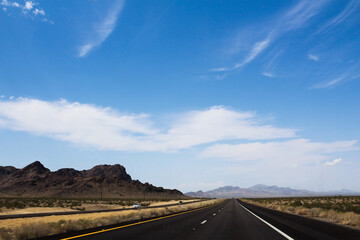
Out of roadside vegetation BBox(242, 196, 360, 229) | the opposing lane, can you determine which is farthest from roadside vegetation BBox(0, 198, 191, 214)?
the opposing lane

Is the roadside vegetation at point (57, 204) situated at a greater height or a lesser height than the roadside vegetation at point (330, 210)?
greater

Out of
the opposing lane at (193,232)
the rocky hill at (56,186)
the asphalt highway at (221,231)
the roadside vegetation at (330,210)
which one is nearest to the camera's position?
the opposing lane at (193,232)

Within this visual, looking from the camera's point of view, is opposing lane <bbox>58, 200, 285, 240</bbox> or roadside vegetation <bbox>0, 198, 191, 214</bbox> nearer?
opposing lane <bbox>58, 200, 285, 240</bbox>

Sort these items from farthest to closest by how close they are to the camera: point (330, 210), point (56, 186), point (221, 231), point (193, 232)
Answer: point (56, 186) → point (330, 210) → point (221, 231) → point (193, 232)

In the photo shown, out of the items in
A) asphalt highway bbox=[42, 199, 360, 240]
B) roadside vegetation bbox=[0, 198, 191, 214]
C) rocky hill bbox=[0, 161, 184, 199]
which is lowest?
asphalt highway bbox=[42, 199, 360, 240]

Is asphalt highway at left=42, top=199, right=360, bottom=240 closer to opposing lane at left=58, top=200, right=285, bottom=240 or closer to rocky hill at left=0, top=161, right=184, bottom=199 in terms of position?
opposing lane at left=58, top=200, right=285, bottom=240

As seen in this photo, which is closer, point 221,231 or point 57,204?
point 221,231

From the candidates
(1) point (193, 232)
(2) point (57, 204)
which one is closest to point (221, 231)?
(1) point (193, 232)

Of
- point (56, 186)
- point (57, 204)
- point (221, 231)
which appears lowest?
point (221, 231)

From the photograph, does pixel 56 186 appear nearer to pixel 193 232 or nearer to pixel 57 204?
pixel 57 204

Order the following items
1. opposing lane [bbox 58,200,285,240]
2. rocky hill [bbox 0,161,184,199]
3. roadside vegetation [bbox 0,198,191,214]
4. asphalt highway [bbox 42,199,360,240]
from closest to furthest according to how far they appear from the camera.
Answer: opposing lane [bbox 58,200,285,240]
asphalt highway [bbox 42,199,360,240]
roadside vegetation [bbox 0,198,191,214]
rocky hill [bbox 0,161,184,199]

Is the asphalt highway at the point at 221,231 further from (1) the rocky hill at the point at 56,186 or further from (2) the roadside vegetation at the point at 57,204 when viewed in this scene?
(1) the rocky hill at the point at 56,186

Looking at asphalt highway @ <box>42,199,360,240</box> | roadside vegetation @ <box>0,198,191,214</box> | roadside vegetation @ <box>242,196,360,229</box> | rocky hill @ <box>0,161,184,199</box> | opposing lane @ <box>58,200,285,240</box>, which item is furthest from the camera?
rocky hill @ <box>0,161,184,199</box>

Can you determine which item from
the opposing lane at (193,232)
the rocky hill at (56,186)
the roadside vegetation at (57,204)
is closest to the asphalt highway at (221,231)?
the opposing lane at (193,232)
